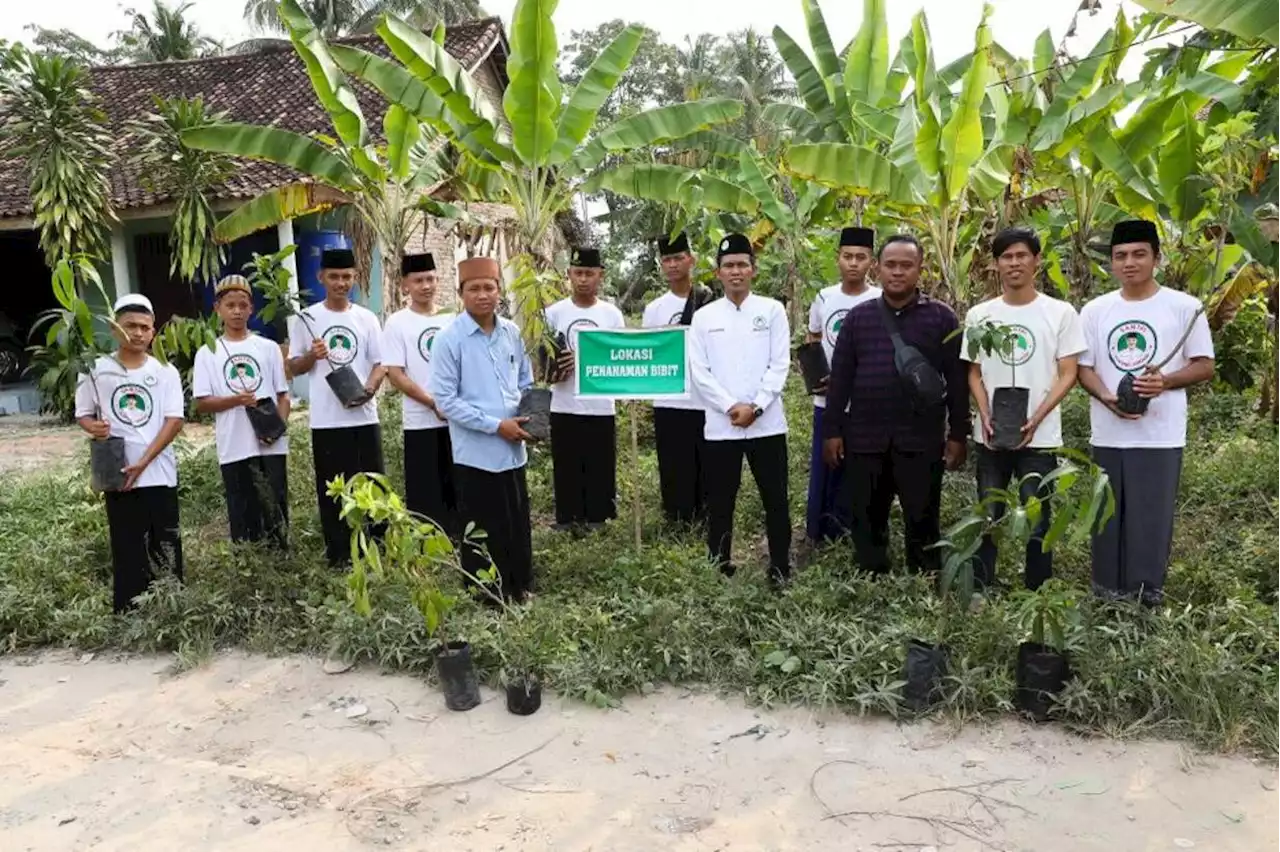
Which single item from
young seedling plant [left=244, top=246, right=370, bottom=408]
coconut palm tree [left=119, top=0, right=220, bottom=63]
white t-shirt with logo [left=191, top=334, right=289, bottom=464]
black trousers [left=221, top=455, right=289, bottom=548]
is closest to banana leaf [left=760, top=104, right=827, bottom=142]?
young seedling plant [left=244, top=246, right=370, bottom=408]

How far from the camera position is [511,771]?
3316 mm

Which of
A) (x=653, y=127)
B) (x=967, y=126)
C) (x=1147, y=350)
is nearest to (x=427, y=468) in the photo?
(x=653, y=127)

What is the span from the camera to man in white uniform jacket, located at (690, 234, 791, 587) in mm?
4750

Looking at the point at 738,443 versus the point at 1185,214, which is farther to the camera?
the point at 1185,214

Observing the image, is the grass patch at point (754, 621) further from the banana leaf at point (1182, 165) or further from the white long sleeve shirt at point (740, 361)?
the banana leaf at point (1182, 165)

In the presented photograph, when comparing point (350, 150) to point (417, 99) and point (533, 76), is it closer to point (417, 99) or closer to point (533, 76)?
point (417, 99)

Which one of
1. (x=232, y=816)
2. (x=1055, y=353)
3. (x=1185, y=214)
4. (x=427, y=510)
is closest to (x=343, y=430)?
(x=427, y=510)

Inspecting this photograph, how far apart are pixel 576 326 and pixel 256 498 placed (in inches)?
81.9

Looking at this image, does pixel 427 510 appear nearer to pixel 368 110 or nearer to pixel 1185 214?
pixel 1185 214

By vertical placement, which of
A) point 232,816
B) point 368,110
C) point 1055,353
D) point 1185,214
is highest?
point 368,110

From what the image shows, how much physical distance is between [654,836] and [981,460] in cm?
249

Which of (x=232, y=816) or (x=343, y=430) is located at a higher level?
(x=343, y=430)

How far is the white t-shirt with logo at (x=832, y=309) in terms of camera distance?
543cm

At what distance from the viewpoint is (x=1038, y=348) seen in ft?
14.0
